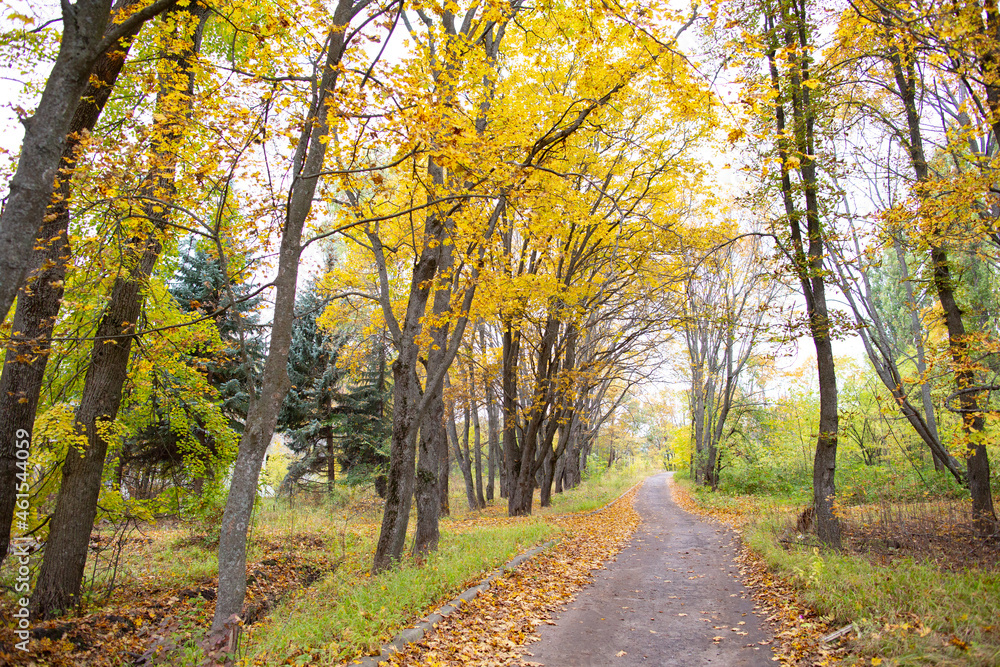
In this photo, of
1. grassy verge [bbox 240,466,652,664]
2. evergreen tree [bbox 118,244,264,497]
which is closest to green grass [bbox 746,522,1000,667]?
grassy verge [bbox 240,466,652,664]

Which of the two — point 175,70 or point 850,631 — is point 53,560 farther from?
point 850,631

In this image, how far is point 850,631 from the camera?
4609 millimetres

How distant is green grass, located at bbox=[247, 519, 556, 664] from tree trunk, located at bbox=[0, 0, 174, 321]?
135 inches

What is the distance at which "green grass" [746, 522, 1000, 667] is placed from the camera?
3957 mm

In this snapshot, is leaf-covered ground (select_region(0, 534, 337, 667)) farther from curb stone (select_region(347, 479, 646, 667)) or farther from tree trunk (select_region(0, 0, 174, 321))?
tree trunk (select_region(0, 0, 174, 321))

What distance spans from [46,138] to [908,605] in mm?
7922

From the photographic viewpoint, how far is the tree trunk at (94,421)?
657cm

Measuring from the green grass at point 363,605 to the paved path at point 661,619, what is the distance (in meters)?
1.29

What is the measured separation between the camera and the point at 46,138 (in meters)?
3.05

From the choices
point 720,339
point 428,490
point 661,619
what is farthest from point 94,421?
point 720,339

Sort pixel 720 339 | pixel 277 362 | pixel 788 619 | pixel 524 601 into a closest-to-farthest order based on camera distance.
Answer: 1. pixel 277 362
2. pixel 788 619
3. pixel 524 601
4. pixel 720 339

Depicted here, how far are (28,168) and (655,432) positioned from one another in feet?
223

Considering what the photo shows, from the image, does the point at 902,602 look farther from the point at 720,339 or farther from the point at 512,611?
the point at 720,339

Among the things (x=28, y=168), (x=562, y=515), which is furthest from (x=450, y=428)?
(x=28, y=168)
